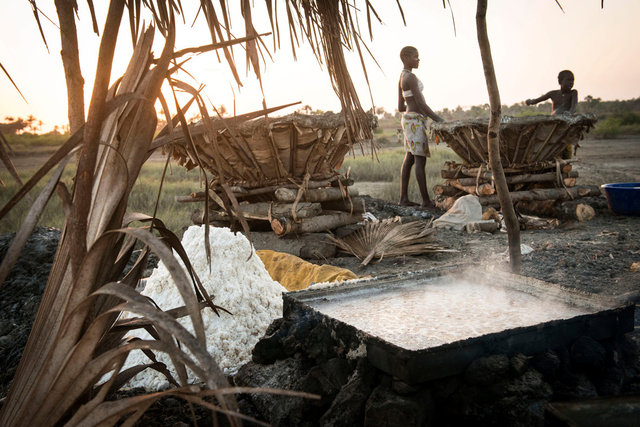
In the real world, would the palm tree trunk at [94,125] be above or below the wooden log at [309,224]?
above

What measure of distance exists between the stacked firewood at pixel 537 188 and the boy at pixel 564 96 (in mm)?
964

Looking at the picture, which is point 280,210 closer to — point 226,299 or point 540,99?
point 226,299

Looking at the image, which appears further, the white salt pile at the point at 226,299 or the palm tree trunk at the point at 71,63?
the white salt pile at the point at 226,299

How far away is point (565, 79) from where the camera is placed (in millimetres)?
7594

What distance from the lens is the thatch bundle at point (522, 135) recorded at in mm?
6632

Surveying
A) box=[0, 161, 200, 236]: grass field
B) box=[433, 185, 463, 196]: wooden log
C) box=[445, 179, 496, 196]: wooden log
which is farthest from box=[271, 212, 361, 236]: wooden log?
box=[433, 185, 463, 196]: wooden log

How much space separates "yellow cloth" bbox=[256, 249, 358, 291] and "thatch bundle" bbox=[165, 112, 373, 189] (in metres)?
1.13

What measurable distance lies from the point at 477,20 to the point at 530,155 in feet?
17.3

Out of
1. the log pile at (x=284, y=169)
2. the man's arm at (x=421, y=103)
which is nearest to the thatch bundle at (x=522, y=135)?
the man's arm at (x=421, y=103)

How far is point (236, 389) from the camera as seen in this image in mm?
803

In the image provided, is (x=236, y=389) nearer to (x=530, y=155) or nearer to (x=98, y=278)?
(x=98, y=278)

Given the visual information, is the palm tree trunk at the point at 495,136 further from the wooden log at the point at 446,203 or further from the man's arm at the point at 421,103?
the wooden log at the point at 446,203

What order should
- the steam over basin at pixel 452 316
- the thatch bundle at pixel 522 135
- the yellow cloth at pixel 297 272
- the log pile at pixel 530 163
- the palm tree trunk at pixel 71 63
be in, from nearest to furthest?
the palm tree trunk at pixel 71 63 < the steam over basin at pixel 452 316 < the yellow cloth at pixel 297 272 < the thatch bundle at pixel 522 135 < the log pile at pixel 530 163

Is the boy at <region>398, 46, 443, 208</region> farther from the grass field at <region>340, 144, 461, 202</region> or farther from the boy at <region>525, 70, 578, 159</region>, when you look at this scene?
the grass field at <region>340, 144, 461, 202</region>
